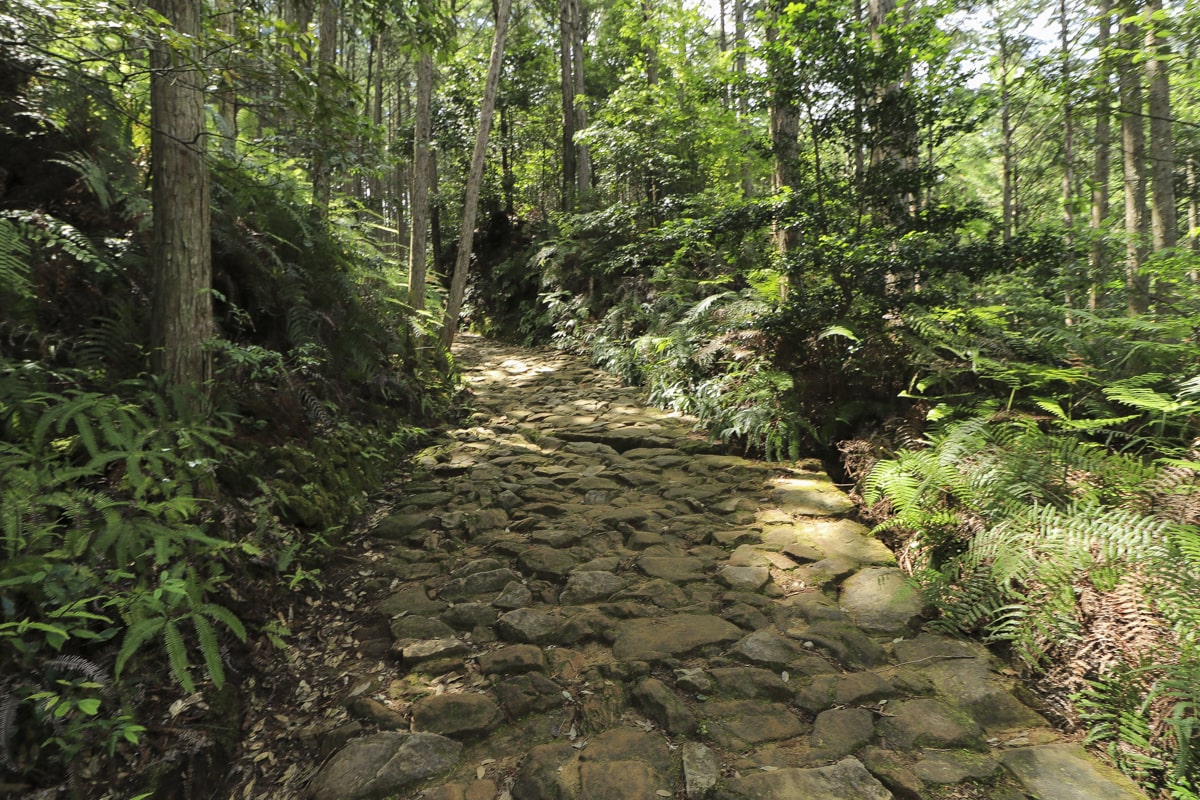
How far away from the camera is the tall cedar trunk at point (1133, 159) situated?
5.42m

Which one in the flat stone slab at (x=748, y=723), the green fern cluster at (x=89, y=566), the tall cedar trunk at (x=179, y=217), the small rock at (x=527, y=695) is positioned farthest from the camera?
the tall cedar trunk at (x=179, y=217)

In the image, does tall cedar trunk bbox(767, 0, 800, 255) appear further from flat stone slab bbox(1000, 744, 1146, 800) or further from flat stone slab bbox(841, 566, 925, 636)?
flat stone slab bbox(1000, 744, 1146, 800)

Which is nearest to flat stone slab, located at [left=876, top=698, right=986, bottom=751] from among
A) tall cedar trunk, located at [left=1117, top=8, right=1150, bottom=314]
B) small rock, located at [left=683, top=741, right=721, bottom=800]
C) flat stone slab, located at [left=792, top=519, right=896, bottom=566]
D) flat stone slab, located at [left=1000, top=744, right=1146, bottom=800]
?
flat stone slab, located at [left=1000, top=744, right=1146, bottom=800]

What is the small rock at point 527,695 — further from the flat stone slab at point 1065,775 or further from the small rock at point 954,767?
the flat stone slab at point 1065,775

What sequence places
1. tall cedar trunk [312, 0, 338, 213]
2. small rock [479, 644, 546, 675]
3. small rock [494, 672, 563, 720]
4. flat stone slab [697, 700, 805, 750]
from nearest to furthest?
flat stone slab [697, 700, 805, 750]
small rock [494, 672, 563, 720]
small rock [479, 644, 546, 675]
tall cedar trunk [312, 0, 338, 213]

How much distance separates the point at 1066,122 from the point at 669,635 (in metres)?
11.8

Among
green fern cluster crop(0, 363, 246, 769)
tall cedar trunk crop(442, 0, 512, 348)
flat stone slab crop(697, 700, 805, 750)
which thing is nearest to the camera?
green fern cluster crop(0, 363, 246, 769)

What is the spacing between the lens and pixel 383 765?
2248mm

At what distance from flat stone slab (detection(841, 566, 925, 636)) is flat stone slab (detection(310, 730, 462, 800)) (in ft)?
7.05

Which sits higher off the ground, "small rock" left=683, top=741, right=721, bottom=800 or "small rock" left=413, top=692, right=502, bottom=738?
Result: "small rock" left=413, top=692, right=502, bottom=738

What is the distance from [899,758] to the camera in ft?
→ 7.35

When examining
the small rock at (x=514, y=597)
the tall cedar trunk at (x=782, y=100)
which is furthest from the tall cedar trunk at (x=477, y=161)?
the small rock at (x=514, y=597)

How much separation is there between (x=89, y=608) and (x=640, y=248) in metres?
10.0

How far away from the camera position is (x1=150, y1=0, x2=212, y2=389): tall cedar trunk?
10.9 ft
